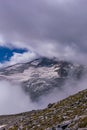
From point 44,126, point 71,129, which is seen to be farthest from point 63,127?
point 44,126

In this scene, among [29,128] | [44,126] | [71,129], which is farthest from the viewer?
[29,128]

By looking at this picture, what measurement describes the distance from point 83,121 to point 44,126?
12.7m

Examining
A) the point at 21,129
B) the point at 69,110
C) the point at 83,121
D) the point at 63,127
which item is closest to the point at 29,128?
the point at 21,129

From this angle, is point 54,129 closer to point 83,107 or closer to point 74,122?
point 74,122

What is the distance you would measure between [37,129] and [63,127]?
31.5ft

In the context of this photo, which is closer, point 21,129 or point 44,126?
point 44,126

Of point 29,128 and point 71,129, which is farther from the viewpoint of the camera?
point 29,128

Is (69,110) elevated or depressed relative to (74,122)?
elevated

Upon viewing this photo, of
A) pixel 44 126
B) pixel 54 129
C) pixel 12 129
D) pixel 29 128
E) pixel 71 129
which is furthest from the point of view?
pixel 12 129

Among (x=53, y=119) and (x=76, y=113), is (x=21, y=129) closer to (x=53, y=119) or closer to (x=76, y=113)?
(x=53, y=119)

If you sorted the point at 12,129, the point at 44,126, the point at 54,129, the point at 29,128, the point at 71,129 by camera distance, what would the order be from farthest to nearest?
the point at 12,129, the point at 29,128, the point at 44,126, the point at 54,129, the point at 71,129

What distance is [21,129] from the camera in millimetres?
65812

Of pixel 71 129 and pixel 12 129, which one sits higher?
pixel 12 129

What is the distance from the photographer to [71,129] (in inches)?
1773
